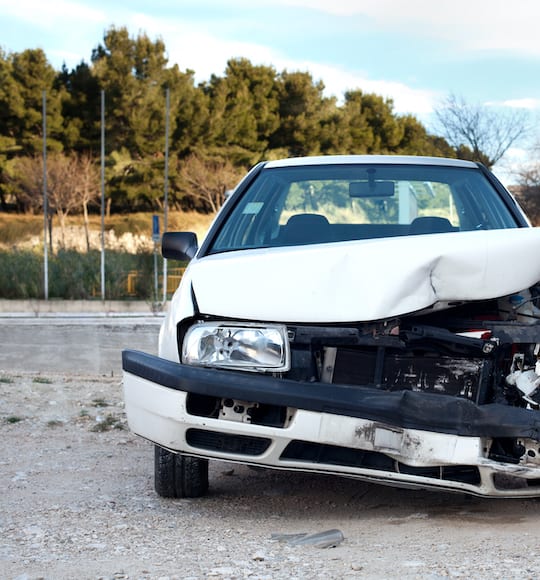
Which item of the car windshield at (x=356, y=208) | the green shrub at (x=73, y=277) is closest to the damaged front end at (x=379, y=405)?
the car windshield at (x=356, y=208)

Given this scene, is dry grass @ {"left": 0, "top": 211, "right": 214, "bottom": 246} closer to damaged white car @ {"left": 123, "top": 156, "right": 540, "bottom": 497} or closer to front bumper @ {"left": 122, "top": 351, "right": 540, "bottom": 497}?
damaged white car @ {"left": 123, "top": 156, "right": 540, "bottom": 497}

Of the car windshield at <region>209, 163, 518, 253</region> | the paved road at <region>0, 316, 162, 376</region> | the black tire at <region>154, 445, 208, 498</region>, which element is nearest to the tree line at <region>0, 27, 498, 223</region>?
the paved road at <region>0, 316, 162, 376</region>

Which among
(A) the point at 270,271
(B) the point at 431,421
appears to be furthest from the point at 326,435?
(A) the point at 270,271

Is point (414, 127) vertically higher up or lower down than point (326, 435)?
higher up

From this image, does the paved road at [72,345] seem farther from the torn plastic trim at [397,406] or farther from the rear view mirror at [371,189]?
the torn plastic trim at [397,406]

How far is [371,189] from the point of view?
571cm

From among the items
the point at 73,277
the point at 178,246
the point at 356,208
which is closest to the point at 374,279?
the point at 178,246

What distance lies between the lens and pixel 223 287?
156 inches

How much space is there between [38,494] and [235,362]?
152cm

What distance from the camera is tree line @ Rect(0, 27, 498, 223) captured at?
1906 inches

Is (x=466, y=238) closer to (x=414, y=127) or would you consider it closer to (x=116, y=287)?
(x=116, y=287)

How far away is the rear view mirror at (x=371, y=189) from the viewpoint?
5684mm

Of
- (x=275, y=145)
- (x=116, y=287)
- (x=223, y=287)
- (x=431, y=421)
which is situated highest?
(x=275, y=145)

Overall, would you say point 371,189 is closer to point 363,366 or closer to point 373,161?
point 373,161
